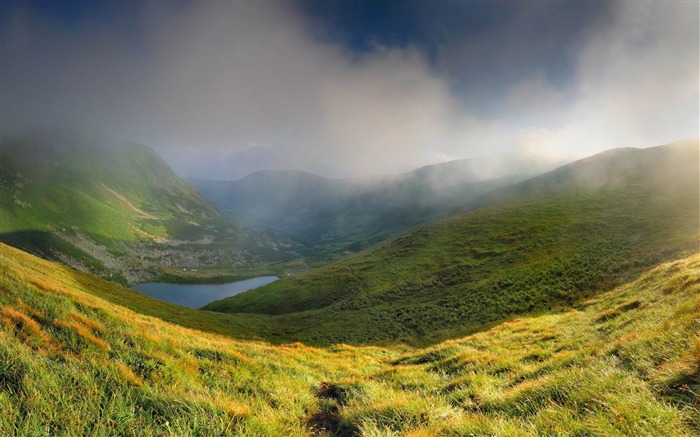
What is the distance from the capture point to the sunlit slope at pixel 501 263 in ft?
182

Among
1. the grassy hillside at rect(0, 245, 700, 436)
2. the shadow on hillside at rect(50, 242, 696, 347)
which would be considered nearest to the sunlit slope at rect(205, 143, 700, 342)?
the shadow on hillside at rect(50, 242, 696, 347)

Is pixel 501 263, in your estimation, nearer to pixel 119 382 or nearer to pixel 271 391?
pixel 271 391

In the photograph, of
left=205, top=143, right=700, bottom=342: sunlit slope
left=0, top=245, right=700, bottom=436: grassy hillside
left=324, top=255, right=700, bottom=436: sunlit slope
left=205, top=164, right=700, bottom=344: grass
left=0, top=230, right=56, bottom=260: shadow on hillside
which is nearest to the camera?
left=324, top=255, right=700, bottom=436: sunlit slope

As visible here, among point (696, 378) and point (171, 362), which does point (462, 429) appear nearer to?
point (696, 378)

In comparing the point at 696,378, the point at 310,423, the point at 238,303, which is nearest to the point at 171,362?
the point at 310,423

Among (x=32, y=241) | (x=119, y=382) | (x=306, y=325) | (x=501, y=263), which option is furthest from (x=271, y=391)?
(x=32, y=241)

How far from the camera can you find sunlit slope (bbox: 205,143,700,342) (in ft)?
182

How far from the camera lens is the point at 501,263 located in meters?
81.1

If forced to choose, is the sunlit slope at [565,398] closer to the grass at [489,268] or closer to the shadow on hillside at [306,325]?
the shadow on hillside at [306,325]

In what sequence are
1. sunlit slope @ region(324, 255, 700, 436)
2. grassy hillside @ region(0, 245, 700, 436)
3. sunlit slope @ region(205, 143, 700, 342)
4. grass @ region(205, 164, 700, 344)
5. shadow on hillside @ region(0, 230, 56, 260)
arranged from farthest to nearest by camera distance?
1. shadow on hillside @ region(0, 230, 56, 260)
2. sunlit slope @ region(205, 143, 700, 342)
3. grass @ region(205, 164, 700, 344)
4. grassy hillside @ region(0, 245, 700, 436)
5. sunlit slope @ region(324, 255, 700, 436)

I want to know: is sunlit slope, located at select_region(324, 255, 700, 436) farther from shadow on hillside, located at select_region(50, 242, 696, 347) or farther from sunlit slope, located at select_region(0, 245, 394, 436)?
shadow on hillside, located at select_region(50, 242, 696, 347)

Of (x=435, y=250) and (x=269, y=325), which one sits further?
(x=435, y=250)

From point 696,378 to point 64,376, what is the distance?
1138cm

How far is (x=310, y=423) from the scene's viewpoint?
7.45 meters
